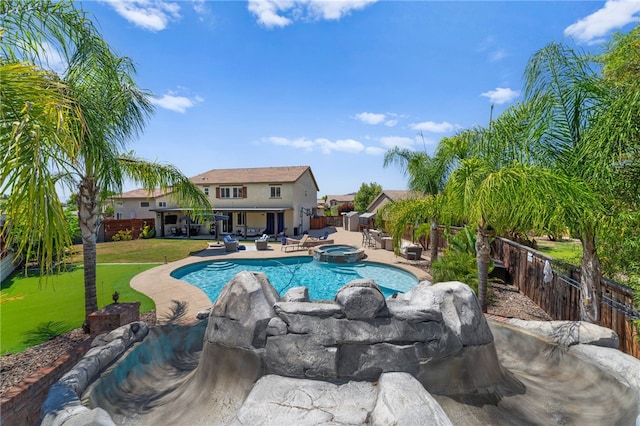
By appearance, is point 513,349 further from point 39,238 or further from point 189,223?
point 189,223

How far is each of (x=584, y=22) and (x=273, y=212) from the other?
27162 mm

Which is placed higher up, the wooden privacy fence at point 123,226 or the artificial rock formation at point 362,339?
the wooden privacy fence at point 123,226

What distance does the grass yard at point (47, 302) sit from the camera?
7.41 m

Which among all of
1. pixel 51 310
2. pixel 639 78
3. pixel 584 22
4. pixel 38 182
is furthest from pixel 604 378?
pixel 51 310

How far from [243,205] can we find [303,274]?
1637 cm

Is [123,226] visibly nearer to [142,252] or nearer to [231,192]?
[142,252]

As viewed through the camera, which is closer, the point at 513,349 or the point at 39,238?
the point at 39,238

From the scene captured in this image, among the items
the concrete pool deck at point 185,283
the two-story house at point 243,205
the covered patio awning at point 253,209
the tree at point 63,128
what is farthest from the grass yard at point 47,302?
the two-story house at point 243,205

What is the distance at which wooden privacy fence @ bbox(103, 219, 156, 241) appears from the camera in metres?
26.5

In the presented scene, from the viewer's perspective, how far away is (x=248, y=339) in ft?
12.2

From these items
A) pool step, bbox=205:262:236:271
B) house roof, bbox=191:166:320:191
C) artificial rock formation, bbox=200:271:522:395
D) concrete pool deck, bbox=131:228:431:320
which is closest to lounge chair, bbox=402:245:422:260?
concrete pool deck, bbox=131:228:431:320

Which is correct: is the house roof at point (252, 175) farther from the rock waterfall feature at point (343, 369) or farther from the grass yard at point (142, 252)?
the rock waterfall feature at point (343, 369)

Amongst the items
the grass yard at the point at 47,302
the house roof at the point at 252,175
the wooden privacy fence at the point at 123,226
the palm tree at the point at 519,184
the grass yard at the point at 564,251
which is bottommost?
the grass yard at the point at 47,302

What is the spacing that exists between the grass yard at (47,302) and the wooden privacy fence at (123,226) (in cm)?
1397
